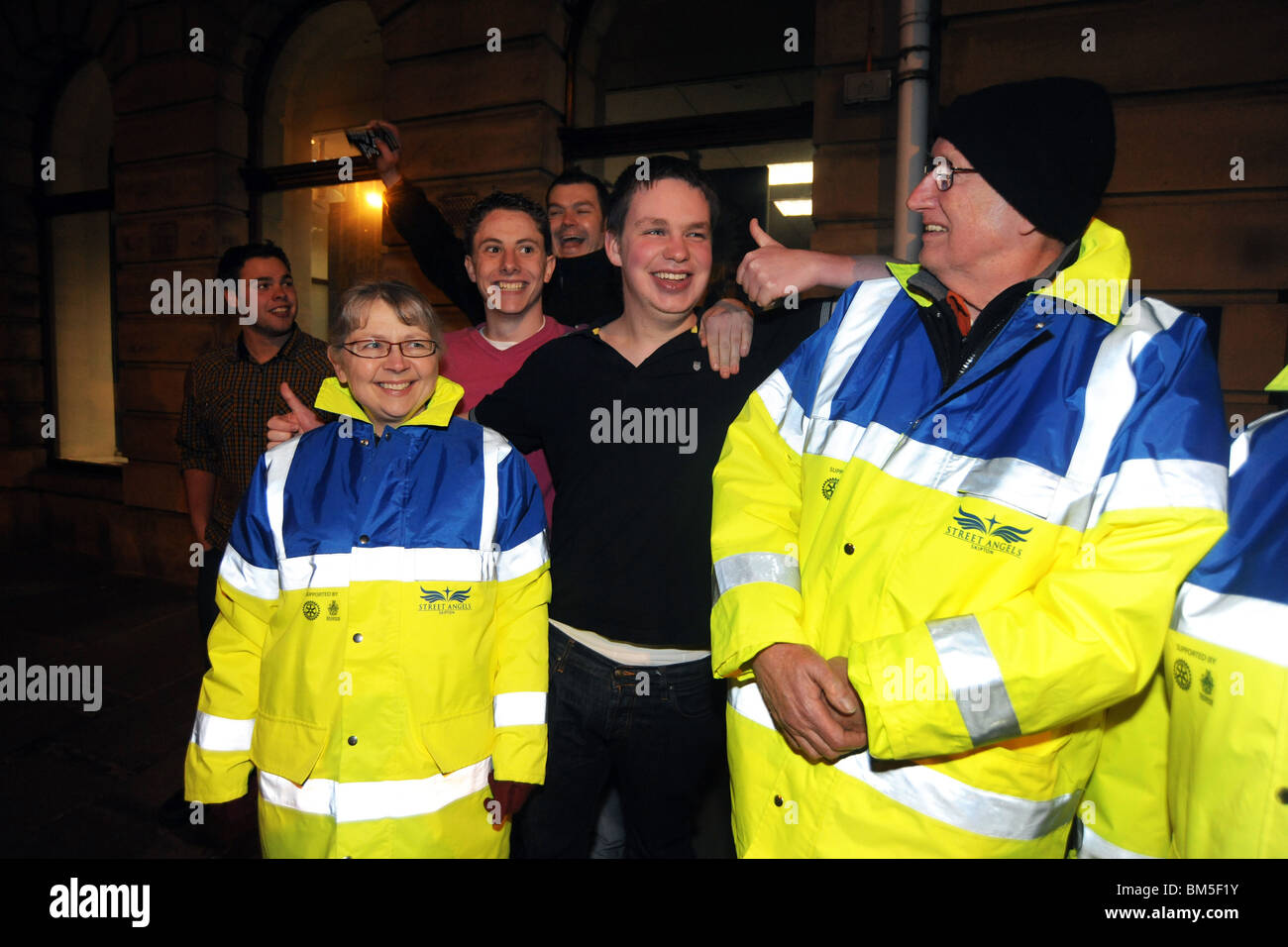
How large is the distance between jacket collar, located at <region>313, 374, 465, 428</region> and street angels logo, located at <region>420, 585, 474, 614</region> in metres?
0.46

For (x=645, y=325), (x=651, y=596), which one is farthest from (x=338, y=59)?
(x=651, y=596)

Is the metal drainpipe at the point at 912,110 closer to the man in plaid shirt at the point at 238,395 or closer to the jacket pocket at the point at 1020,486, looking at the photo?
the jacket pocket at the point at 1020,486

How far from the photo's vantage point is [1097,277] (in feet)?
4.62

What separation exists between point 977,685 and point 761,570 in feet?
1.60

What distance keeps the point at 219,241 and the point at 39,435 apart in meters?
3.74

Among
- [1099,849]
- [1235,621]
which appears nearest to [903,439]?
[1235,621]

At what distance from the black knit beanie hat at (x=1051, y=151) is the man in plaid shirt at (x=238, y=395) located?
3.07 m

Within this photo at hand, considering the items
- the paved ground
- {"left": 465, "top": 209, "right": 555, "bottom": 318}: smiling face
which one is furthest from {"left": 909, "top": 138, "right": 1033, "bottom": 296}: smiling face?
the paved ground

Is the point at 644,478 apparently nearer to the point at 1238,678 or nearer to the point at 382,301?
the point at 382,301

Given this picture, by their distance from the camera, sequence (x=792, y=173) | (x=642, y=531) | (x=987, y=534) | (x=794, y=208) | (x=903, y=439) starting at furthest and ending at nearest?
(x=794, y=208) < (x=792, y=173) < (x=642, y=531) < (x=903, y=439) < (x=987, y=534)

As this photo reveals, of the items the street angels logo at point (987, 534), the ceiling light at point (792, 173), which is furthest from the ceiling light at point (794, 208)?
the street angels logo at point (987, 534)

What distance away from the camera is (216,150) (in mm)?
6293

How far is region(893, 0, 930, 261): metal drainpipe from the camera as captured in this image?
12.8ft

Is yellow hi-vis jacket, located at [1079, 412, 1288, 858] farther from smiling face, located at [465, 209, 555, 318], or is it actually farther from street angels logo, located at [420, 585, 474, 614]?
smiling face, located at [465, 209, 555, 318]
